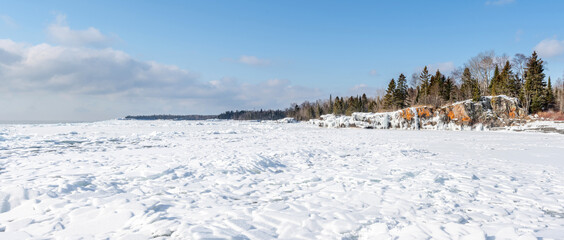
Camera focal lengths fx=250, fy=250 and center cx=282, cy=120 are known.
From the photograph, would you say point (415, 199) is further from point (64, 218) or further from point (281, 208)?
point (64, 218)

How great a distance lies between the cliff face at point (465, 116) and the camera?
2730 centimetres

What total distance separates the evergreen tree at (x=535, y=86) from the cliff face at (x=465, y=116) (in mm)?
6872

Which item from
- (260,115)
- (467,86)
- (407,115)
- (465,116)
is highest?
(467,86)

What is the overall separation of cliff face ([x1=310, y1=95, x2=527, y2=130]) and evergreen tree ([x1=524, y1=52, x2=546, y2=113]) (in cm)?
687

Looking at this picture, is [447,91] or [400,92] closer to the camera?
[447,91]

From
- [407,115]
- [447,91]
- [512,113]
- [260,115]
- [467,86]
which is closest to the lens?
[512,113]

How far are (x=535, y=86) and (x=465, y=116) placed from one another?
503 inches

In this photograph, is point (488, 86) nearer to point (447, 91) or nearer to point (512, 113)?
point (447, 91)

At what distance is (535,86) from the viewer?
32.1 m

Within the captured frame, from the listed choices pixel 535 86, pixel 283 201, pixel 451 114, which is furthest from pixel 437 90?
pixel 283 201

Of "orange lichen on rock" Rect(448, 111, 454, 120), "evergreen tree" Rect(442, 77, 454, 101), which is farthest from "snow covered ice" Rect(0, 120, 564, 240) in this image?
"evergreen tree" Rect(442, 77, 454, 101)

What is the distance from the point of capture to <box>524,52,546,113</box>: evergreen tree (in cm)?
3164

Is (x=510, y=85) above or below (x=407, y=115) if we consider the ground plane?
above

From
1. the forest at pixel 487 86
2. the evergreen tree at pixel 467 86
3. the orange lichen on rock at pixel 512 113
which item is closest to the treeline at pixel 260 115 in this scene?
the forest at pixel 487 86
